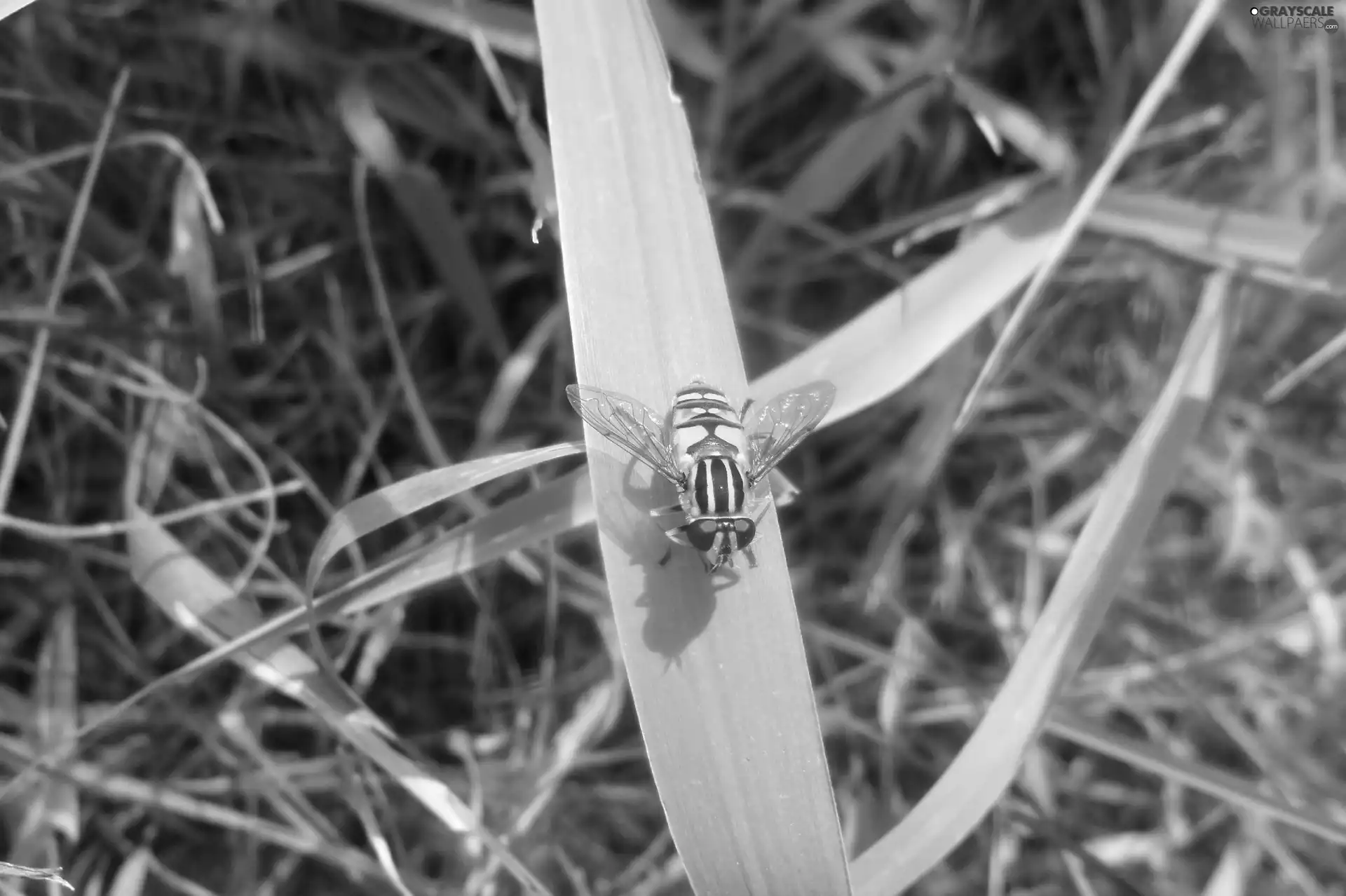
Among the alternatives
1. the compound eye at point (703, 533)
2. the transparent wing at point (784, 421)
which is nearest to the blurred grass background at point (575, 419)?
the transparent wing at point (784, 421)

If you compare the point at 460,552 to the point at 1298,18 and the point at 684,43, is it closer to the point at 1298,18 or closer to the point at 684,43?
the point at 684,43

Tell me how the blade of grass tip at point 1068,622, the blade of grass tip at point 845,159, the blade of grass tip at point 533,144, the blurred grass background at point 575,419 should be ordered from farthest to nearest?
the blade of grass tip at point 845,159
the blurred grass background at point 575,419
the blade of grass tip at point 533,144
the blade of grass tip at point 1068,622

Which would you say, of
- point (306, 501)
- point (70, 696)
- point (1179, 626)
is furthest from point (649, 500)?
point (1179, 626)

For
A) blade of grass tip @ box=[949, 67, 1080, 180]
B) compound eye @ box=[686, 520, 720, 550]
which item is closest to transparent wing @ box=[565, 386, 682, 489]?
compound eye @ box=[686, 520, 720, 550]

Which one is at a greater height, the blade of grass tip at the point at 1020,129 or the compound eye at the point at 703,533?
the blade of grass tip at the point at 1020,129

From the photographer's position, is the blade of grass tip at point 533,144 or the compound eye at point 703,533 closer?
the compound eye at point 703,533

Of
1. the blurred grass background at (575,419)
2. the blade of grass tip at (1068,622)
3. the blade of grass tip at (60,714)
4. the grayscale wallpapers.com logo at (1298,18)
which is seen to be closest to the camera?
the blade of grass tip at (1068,622)

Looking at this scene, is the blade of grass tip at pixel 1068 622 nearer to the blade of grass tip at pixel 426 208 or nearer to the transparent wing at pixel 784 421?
the transparent wing at pixel 784 421

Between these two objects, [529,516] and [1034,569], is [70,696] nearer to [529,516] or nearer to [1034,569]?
[529,516]
